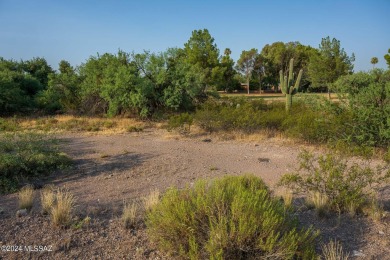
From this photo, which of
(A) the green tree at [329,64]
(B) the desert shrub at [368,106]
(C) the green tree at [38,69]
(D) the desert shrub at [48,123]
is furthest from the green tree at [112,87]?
(A) the green tree at [329,64]

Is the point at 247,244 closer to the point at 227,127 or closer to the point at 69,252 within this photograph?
the point at 69,252

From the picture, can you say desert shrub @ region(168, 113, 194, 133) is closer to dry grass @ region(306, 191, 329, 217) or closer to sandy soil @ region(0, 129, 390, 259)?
sandy soil @ region(0, 129, 390, 259)

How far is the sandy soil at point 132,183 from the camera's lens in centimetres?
387

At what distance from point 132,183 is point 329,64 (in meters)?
31.8

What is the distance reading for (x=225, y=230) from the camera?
3324 millimetres

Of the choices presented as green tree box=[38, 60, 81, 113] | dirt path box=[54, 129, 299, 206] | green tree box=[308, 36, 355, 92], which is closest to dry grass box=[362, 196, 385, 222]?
dirt path box=[54, 129, 299, 206]

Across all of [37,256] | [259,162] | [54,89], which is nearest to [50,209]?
[37,256]

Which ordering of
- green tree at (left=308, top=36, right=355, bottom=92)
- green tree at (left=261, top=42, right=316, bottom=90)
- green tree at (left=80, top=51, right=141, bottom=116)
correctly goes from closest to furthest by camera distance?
green tree at (left=80, top=51, right=141, bottom=116) → green tree at (left=308, top=36, right=355, bottom=92) → green tree at (left=261, top=42, right=316, bottom=90)

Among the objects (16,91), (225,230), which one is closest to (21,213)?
(225,230)

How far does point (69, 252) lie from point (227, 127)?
1096 cm

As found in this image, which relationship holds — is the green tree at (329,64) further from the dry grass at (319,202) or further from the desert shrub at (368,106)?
the dry grass at (319,202)

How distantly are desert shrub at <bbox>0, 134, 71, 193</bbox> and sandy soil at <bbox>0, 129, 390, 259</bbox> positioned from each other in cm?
43

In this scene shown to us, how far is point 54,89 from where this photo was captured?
2073 cm

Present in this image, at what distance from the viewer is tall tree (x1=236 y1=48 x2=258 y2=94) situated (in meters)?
52.8
